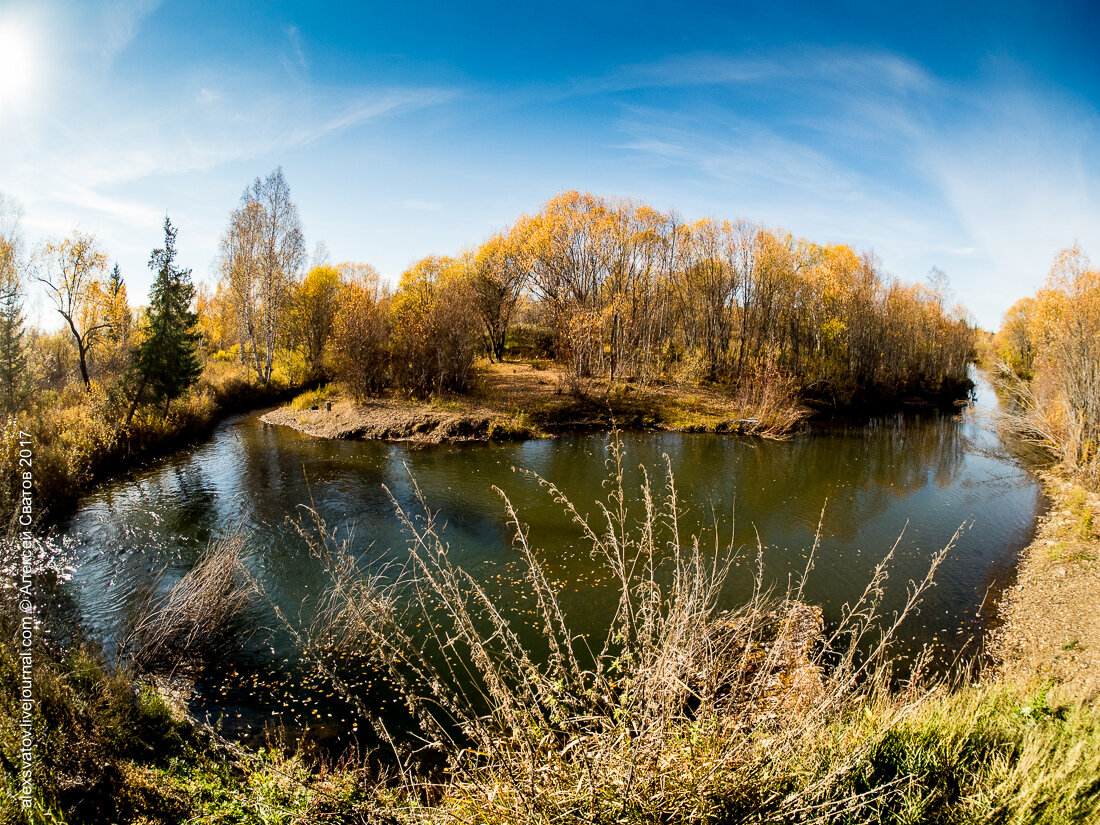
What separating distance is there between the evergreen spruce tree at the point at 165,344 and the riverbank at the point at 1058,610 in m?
23.5

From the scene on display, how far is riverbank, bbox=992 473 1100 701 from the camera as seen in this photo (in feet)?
22.8

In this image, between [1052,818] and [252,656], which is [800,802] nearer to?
[1052,818]

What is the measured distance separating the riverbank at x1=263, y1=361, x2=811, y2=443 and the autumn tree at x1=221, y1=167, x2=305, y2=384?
8024 millimetres

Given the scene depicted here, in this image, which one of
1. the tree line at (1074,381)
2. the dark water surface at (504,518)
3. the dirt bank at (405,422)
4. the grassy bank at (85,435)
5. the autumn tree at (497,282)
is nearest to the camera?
the dark water surface at (504,518)

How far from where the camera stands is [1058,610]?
8633 mm

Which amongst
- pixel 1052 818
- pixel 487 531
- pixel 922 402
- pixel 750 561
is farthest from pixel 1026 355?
pixel 1052 818

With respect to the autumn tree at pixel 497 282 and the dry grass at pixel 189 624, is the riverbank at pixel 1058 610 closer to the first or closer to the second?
the dry grass at pixel 189 624

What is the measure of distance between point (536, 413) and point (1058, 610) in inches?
740

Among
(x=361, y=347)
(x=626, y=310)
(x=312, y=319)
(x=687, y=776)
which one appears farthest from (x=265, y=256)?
(x=687, y=776)

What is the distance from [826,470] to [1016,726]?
16.4 metres

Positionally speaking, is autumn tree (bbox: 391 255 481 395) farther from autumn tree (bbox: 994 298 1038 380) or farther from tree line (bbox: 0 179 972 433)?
autumn tree (bbox: 994 298 1038 380)

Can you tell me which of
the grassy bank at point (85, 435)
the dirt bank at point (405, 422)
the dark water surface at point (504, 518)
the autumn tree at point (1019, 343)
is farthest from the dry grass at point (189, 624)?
the autumn tree at point (1019, 343)

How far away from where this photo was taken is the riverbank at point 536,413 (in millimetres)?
22172

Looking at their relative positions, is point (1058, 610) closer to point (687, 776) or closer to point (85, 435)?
point (687, 776)
